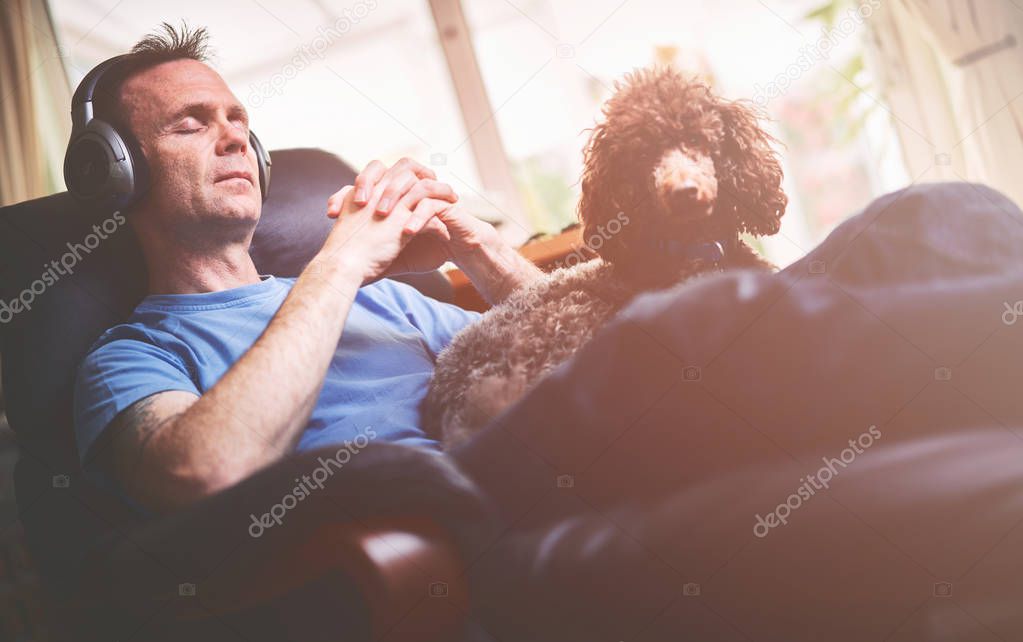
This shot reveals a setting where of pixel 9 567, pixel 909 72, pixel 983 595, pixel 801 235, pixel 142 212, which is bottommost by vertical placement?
pixel 983 595

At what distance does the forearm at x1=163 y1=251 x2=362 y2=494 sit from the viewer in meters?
0.67

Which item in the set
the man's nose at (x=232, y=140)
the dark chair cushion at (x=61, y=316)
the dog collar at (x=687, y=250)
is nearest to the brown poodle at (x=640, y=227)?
the dog collar at (x=687, y=250)

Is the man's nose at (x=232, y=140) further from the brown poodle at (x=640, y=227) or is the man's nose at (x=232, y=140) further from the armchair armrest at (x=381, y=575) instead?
the armchair armrest at (x=381, y=575)

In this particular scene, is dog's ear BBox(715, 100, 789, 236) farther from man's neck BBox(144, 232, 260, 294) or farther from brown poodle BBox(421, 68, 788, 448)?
man's neck BBox(144, 232, 260, 294)

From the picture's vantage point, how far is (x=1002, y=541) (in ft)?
2.20

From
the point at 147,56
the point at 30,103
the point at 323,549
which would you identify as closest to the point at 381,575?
the point at 323,549

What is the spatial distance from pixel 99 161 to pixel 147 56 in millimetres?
164

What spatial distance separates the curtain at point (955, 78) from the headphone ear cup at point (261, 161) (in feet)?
2.93

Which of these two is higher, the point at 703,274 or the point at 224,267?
the point at 224,267

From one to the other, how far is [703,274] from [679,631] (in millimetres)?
378

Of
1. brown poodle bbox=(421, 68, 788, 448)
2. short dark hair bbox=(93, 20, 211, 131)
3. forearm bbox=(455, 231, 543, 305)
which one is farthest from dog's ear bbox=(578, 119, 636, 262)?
short dark hair bbox=(93, 20, 211, 131)

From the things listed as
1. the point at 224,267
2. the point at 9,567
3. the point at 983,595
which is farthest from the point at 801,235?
the point at 9,567

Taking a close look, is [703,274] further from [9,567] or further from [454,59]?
[9,567]

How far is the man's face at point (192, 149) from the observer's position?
822 millimetres
